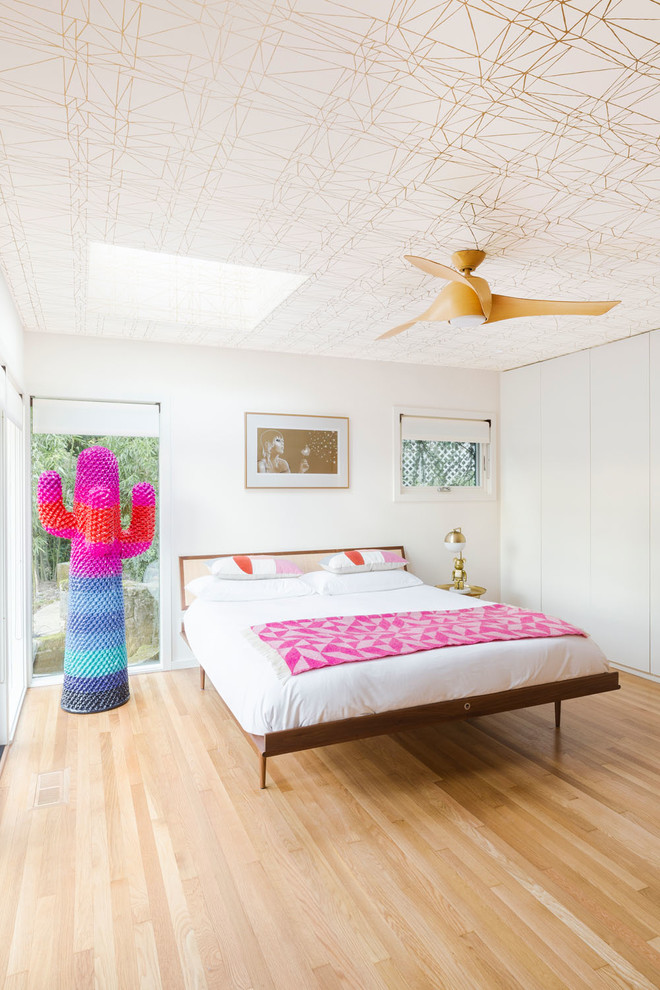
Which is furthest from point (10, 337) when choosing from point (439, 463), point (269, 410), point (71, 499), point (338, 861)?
point (439, 463)

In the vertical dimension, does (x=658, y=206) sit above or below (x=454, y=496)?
above

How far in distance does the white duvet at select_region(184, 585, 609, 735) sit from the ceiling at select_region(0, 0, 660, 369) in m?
1.92

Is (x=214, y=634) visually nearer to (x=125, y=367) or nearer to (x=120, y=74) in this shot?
(x=125, y=367)

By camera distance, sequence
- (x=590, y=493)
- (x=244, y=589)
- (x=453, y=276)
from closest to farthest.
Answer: (x=453, y=276) < (x=244, y=589) < (x=590, y=493)

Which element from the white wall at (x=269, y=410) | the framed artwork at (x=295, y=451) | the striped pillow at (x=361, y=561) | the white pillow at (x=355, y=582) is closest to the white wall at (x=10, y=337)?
the white wall at (x=269, y=410)

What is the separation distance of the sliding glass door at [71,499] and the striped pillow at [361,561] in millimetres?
1333

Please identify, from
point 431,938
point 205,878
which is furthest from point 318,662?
point 431,938

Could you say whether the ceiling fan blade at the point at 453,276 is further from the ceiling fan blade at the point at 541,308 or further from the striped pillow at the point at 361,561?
the striped pillow at the point at 361,561

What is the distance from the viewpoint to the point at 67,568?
4.31 metres

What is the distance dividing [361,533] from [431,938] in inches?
139

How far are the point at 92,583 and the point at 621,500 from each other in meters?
3.77

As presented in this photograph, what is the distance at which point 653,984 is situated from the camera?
1613mm

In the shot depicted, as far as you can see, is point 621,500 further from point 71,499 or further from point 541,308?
point 71,499

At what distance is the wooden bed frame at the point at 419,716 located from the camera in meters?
2.51
